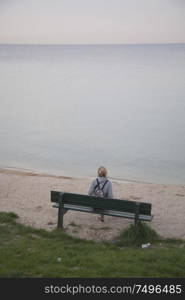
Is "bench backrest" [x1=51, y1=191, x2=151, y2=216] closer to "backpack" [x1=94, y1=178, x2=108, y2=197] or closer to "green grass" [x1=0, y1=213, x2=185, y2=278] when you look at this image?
"green grass" [x1=0, y1=213, x2=185, y2=278]

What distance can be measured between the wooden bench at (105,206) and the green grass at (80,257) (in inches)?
14.1

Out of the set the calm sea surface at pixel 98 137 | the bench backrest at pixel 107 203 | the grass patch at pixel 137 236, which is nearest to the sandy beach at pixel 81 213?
the grass patch at pixel 137 236

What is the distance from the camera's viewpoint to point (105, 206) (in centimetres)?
646

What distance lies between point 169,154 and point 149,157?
1.06 meters

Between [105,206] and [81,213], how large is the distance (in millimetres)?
1410

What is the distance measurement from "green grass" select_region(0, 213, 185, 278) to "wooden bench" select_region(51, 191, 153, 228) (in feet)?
1.17

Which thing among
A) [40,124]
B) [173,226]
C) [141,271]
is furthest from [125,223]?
[40,124]

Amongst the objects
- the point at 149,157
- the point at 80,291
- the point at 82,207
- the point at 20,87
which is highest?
the point at 20,87

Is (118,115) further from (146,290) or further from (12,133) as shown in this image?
(146,290)

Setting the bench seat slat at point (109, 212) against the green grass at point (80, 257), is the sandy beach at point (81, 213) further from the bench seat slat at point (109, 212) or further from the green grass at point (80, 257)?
the green grass at point (80, 257)

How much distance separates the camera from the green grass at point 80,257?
188 inches

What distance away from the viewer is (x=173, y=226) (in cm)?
721

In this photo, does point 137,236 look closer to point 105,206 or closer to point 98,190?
point 105,206

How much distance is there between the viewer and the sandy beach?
22.9 feet
